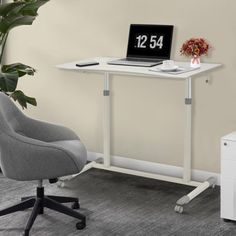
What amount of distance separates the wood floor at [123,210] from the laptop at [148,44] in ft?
3.03

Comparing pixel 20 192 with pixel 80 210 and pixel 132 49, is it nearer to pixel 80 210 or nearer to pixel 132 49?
pixel 80 210

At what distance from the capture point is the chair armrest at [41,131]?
3.74 metres

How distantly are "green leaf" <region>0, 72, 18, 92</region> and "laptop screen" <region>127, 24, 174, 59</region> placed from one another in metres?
0.86

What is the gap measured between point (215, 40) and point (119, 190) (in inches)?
49.9

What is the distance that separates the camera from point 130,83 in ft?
15.0

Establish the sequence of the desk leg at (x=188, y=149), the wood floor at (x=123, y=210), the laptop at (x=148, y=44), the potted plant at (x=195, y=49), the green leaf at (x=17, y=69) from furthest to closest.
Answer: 1. the green leaf at (x=17, y=69)
2. the laptop at (x=148, y=44)
3. the desk leg at (x=188, y=149)
4. the potted plant at (x=195, y=49)
5. the wood floor at (x=123, y=210)

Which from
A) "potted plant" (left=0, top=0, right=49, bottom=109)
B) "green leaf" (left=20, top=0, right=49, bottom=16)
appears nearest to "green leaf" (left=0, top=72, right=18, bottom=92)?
"potted plant" (left=0, top=0, right=49, bottom=109)

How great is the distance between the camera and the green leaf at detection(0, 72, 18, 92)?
13.8 ft

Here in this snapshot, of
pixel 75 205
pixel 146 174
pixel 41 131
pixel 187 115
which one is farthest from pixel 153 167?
pixel 41 131

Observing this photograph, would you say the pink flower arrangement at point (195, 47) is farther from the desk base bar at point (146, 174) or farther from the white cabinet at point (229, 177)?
the desk base bar at point (146, 174)

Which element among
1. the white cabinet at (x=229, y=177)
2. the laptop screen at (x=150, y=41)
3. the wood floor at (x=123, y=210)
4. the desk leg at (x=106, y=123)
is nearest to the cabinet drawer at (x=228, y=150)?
the white cabinet at (x=229, y=177)

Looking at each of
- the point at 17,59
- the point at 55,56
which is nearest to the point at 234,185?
the point at 55,56

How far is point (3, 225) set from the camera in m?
3.56

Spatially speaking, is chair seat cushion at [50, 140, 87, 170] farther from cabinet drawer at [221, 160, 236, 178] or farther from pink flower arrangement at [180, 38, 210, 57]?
pink flower arrangement at [180, 38, 210, 57]
